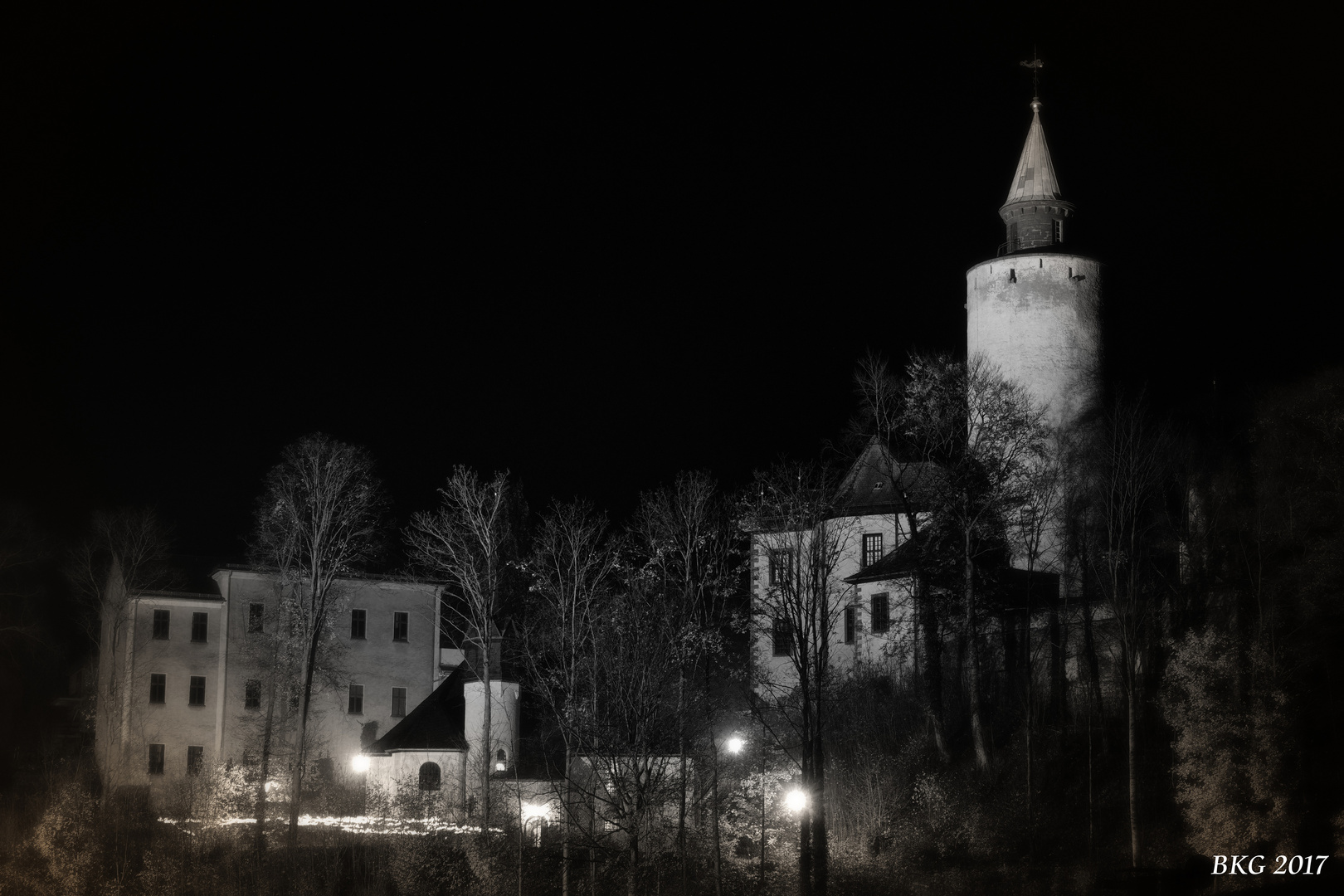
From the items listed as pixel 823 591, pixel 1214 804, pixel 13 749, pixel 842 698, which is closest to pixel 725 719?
pixel 842 698

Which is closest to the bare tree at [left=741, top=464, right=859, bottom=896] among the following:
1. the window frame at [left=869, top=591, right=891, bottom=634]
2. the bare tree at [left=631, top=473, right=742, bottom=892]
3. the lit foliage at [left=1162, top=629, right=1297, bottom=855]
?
the bare tree at [left=631, top=473, right=742, bottom=892]

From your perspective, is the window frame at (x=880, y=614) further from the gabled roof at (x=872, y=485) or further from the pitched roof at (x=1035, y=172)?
the pitched roof at (x=1035, y=172)

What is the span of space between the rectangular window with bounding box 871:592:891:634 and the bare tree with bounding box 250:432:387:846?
54.4 feet

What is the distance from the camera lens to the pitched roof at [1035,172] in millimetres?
53625

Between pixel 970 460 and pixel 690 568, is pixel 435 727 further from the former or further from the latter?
pixel 970 460

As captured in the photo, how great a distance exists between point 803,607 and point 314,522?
15.5m

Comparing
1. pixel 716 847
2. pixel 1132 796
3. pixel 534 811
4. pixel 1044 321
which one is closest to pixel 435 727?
pixel 534 811

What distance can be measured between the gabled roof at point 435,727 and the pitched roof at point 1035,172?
28.0 metres

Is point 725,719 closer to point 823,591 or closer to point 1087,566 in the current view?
point 823,591

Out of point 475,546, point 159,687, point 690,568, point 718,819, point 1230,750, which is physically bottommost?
point 718,819

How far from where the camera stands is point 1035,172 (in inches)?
2143

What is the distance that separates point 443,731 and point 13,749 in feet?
75.6

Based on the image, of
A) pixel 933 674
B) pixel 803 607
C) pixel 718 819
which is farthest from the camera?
pixel 933 674

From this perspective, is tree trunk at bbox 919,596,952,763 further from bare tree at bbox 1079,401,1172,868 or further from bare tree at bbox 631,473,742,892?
bare tree at bbox 631,473,742,892
